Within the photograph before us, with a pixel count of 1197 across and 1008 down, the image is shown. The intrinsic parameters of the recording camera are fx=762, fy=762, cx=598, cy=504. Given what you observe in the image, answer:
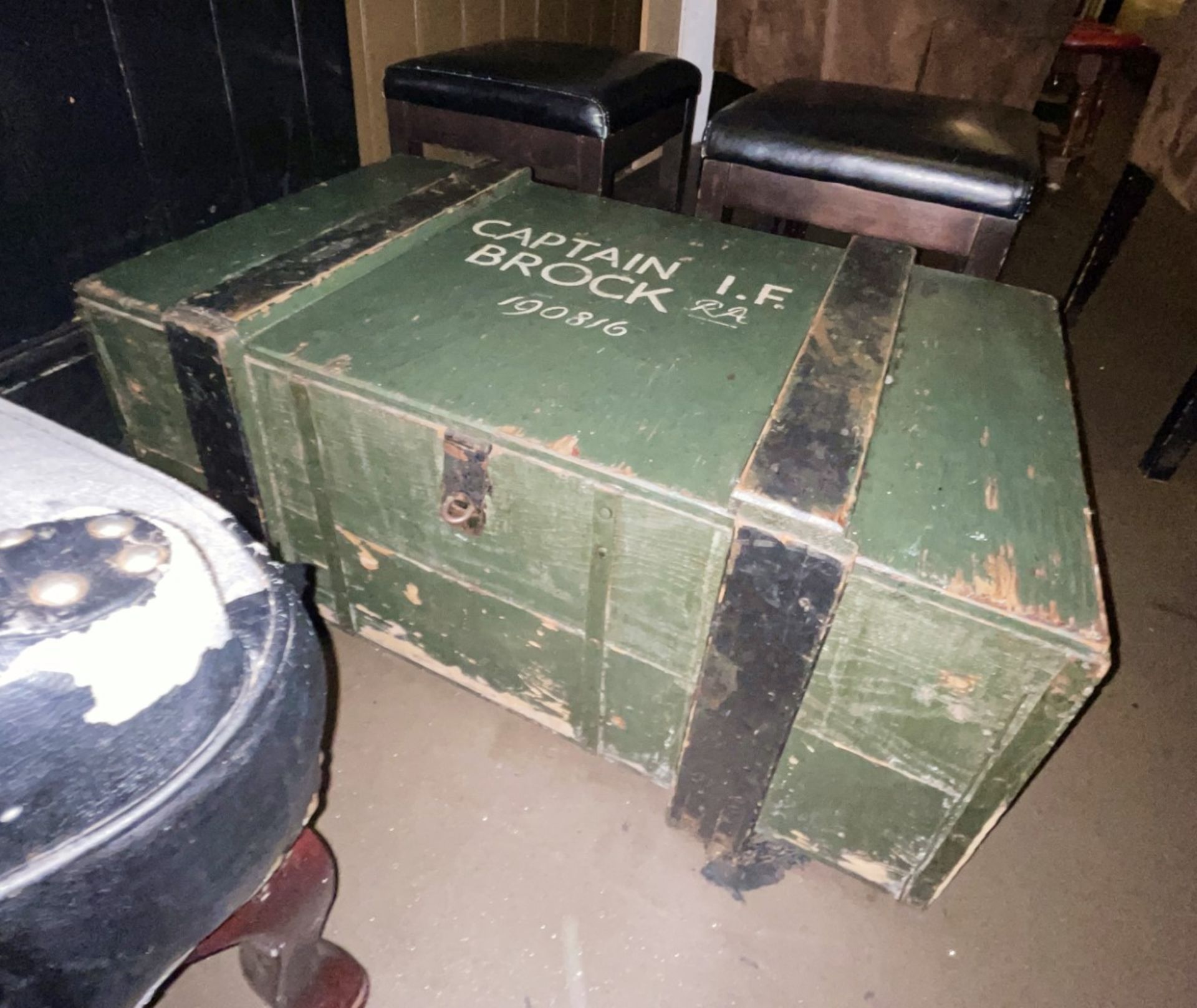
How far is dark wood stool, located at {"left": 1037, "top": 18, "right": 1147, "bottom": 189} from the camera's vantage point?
2.73m

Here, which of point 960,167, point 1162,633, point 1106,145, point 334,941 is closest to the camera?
point 334,941

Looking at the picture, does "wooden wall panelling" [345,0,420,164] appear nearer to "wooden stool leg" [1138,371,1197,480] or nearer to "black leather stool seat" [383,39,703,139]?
"black leather stool seat" [383,39,703,139]

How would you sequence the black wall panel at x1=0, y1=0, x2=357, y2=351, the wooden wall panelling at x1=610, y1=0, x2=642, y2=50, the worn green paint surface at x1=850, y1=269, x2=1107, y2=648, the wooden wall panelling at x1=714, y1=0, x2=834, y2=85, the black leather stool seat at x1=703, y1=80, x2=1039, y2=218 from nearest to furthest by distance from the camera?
the worn green paint surface at x1=850, y1=269, x2=1107, y2=648 → the black wall panel at x1=0, y1=0, x2=357, y2=351 → the black leather stool seat at x1=703, y1=80, x2=1039, y2=218 → the wooden wall panelling at x1=714, y1=0, x2=834, y2=85 → the wooden wall panelling at x1=610, y1=0, x2=642, y2=50

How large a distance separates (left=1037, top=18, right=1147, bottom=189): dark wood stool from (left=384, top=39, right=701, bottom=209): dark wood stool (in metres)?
2.01

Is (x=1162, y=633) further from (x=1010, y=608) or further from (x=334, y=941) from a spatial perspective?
(x=334, y=941)

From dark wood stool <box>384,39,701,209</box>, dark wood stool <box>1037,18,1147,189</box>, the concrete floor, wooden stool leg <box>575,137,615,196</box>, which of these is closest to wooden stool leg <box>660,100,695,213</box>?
dark wood stool <box>384,39,701,209</box>

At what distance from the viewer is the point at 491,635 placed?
0.99m

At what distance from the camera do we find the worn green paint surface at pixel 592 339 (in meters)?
0.79

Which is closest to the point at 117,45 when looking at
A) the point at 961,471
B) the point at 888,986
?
the point at 961,471

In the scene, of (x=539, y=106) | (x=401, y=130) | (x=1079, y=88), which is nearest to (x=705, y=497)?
(x=539, y=106)

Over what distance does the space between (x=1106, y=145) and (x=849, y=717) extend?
4.10 meters

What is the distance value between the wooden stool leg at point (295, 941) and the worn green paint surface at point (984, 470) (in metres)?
0.59

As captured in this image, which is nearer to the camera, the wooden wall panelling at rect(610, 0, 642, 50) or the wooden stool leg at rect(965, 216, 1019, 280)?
the wooden stool leg at rect(965, 216, 1019, 280)

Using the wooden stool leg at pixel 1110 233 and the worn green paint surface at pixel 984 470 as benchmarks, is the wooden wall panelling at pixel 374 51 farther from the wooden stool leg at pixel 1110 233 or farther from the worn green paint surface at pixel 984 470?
the wooden stool leg at pixel 1110 233
